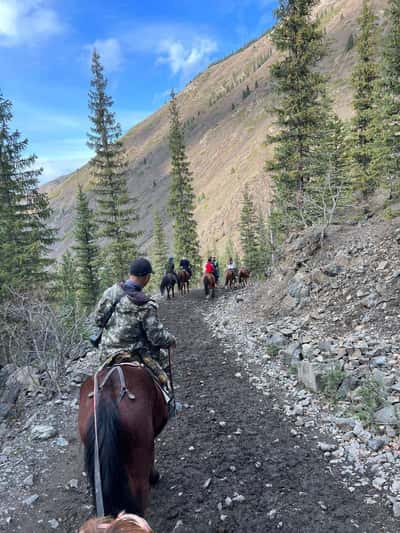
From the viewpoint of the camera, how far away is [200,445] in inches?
203

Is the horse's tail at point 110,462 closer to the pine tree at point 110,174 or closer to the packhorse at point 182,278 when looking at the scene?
the packhorse at point 182,278

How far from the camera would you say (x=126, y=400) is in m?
3.07

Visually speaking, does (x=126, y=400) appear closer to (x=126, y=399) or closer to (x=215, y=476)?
(x=126, y=399)

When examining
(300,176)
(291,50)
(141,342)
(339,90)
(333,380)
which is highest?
(339,90)

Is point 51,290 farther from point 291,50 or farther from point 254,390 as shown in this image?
point 291,50

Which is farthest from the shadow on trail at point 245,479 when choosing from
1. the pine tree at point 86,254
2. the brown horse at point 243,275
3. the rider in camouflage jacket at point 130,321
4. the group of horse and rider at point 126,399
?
the pine tree at point 86,254

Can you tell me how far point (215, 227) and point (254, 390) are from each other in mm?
106668

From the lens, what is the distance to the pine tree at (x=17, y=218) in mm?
16375

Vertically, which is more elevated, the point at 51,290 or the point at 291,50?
the point at 291,50

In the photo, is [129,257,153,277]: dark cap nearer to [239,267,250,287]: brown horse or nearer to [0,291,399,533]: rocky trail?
[0,291,399,533]: rocky trail

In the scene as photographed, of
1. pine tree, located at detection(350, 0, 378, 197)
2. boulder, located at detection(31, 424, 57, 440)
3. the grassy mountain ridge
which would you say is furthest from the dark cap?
the grassy mountain ridge

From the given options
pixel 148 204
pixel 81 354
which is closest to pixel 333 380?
pixel 81 354

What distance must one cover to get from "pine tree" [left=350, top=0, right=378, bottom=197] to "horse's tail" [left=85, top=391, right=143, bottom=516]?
74.1 feet

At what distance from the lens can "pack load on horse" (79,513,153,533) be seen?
4.03 ft
